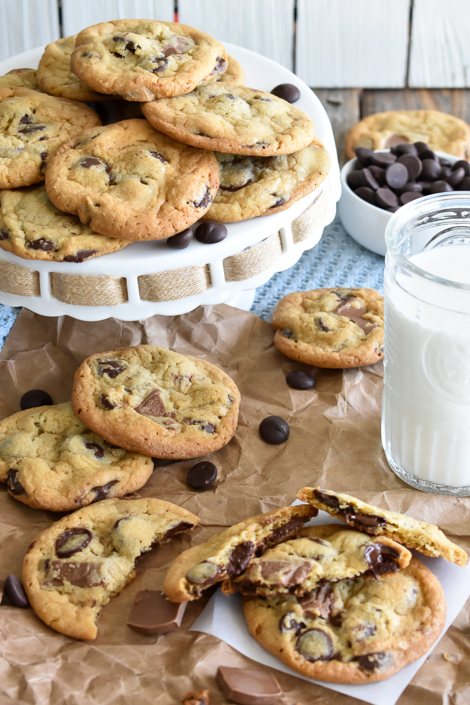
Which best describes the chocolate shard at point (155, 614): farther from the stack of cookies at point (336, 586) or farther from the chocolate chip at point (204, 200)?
the chocolate chip at point (204, 200)

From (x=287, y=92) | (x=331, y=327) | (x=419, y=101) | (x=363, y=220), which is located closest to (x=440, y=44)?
(x=419, y=101)

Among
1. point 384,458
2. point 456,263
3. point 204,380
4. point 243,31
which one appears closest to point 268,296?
point 204,380

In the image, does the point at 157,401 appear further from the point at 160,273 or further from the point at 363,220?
the point at 363,220

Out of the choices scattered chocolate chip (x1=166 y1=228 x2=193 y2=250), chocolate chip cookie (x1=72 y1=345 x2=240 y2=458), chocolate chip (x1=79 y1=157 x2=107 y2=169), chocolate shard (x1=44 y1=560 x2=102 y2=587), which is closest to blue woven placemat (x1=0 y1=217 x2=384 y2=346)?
chocolate chip cookie (x1=72 y1=345 x2=240 y2=458)

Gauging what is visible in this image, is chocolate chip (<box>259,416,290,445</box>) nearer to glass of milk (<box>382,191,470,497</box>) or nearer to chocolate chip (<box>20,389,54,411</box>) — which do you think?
glass of milk (<box>382,191,470,497</box>)

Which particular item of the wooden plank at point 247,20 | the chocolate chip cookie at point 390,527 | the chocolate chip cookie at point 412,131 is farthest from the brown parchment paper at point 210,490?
the wooden plank at point 247,20

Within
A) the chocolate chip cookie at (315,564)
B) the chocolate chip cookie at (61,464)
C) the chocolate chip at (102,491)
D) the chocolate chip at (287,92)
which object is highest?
the chocolate chip at (287,92)

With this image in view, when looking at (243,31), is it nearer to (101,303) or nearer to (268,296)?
(268,296)
